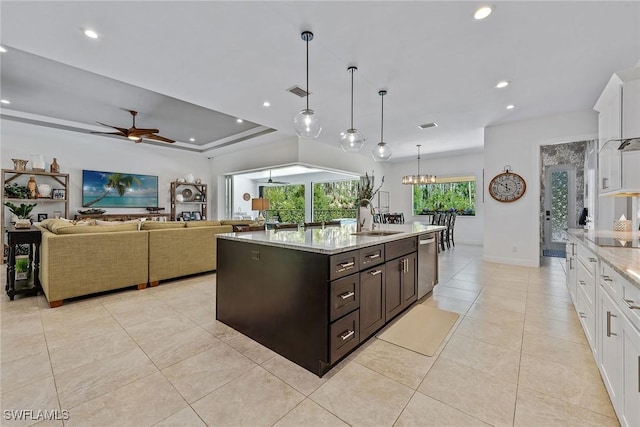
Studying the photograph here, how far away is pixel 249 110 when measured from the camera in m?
4.45

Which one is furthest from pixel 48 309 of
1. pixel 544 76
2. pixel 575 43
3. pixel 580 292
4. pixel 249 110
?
pixel 544 76

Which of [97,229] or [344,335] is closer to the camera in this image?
[344,335]

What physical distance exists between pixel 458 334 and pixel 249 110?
13.8 feet

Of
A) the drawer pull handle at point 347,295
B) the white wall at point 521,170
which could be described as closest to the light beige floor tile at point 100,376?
the drawer pull handle at point 347,295

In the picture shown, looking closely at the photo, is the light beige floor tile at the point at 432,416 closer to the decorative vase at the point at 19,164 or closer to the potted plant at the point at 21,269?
the potted plant at the point at 21,269

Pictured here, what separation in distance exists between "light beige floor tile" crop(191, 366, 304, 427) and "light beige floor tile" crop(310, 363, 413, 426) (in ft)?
0.63

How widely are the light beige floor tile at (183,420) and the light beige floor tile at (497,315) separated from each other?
2.58 meters

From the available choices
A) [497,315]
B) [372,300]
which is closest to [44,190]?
[372,300]

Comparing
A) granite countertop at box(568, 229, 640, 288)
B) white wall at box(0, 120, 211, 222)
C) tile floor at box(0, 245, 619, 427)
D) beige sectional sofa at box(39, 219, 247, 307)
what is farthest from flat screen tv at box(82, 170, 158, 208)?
granite countertop at box(568, 229, 640, 288)

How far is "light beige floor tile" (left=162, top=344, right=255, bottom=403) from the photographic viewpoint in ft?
5.54

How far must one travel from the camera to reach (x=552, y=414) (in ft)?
4.80

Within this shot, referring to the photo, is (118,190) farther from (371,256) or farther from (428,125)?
(428,125)

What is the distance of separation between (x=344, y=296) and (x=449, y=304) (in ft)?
6.16

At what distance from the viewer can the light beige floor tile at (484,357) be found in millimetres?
1839
